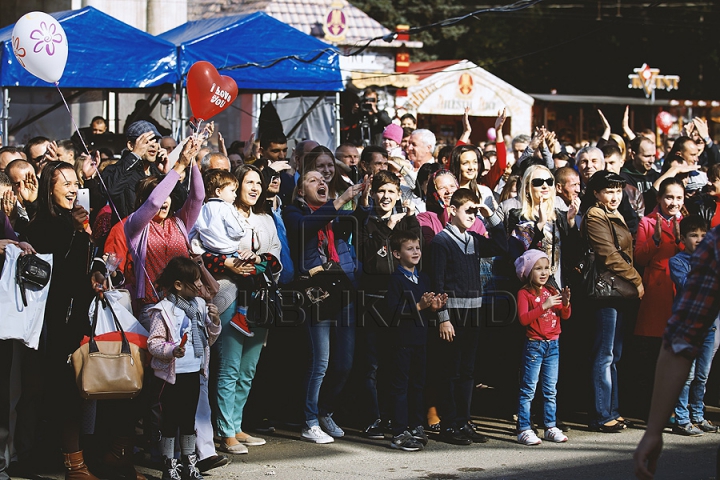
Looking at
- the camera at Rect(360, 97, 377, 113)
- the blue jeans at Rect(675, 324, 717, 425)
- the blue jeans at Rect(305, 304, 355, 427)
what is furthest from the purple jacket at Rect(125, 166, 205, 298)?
the camera at Rect(360, 97, 377, 113)

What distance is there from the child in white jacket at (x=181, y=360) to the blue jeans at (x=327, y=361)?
1.27 meters

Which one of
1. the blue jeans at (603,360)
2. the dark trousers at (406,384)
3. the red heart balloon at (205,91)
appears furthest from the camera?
the red heart balloon at (205,91)

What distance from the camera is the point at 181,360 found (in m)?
6.23

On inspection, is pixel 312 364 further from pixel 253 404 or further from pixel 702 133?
pixel 702 133

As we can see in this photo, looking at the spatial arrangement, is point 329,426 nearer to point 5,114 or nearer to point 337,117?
point 5,114

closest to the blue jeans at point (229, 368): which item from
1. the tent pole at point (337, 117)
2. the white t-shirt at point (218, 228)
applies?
the white t-shirt at point (218, 228)

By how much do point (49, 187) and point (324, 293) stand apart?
2117 mm

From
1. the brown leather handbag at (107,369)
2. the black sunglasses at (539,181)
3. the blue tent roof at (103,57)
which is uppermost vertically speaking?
the blue tent roof at (103,57)

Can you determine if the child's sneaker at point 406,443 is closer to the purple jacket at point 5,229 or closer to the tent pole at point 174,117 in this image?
the purple jacket at point 5,229

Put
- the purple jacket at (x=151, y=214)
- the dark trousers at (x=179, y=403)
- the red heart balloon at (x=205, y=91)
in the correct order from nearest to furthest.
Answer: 1. the dark trousers at (x=179, y=403)
2. the purple jacket at (x=151, y=214)
3. the red heart balloon at (x=205, y=91)

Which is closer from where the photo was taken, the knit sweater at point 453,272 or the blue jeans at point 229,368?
the blue jeans at point 229,368

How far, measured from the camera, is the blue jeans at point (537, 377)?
7574mm

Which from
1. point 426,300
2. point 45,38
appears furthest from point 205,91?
point 426,300

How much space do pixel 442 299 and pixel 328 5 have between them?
64.7 ft
